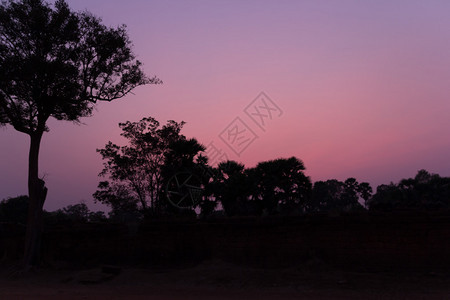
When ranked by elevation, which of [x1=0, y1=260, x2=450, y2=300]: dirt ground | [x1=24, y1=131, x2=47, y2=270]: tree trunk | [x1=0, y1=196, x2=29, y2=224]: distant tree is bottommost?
[x1=0, y1=260, x2=450, y2=300]: dirt ground

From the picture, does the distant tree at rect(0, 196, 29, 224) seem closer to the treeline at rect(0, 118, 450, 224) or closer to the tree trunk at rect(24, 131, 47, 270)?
the treeline at rect(0, 118, 450, 224)

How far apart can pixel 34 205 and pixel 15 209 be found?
3128 cm

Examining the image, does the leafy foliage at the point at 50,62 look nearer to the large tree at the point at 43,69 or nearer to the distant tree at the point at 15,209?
the large tree at the point at 43,69

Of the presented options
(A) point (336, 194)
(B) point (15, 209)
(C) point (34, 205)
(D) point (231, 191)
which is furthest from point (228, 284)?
(A) point (336, 194)

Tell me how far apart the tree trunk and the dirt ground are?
1363 millimetres

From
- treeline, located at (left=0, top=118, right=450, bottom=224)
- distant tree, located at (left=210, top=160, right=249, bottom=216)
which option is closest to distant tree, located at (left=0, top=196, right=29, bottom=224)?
treeline, located at (left=0, top=118, right=450, bottom=224)

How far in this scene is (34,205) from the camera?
53.9ft

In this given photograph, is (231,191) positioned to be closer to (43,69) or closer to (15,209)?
(43,69)

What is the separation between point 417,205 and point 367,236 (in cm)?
249

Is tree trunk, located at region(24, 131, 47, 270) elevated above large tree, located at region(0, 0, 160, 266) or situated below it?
below

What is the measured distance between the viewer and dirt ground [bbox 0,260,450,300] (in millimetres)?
10133

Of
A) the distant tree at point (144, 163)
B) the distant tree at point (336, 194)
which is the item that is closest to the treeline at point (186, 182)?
the distant tree at point (144, 163)

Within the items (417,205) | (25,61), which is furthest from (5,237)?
(417,205)

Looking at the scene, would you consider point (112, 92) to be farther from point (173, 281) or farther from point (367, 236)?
point (367, 236)
